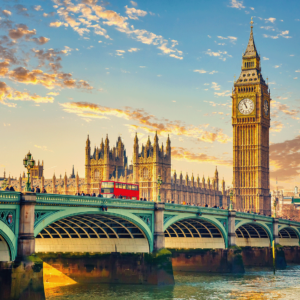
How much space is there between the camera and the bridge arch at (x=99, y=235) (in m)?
44.7

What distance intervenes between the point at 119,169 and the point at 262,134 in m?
33.3

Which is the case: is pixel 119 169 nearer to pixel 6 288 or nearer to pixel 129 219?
pixel 129 219

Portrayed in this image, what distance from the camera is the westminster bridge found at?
32844 millimetres

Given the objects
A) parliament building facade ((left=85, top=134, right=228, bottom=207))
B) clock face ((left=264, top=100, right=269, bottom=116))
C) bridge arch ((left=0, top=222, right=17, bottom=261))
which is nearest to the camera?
bridge arch ((left=0, top=222, right=17, bottom=261))

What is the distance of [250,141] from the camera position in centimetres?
13025

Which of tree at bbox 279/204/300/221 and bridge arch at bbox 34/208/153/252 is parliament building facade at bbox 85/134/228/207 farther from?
bridge arch at bbox 34/208/153/252

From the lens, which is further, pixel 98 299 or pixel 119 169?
pixel 119 169

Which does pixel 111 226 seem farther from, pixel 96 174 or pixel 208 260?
pixel 96 174

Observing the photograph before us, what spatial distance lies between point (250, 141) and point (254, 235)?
2299 inches

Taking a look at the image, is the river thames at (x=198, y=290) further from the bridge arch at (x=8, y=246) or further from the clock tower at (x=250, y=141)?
the clock tower at (x=250, y=141)

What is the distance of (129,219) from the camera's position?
42.8 meters

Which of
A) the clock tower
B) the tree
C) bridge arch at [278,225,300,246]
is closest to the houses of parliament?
the clock tower

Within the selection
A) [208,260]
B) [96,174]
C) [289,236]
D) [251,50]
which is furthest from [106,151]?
[208,260]

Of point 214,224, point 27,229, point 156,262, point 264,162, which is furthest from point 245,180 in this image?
point 27,229
